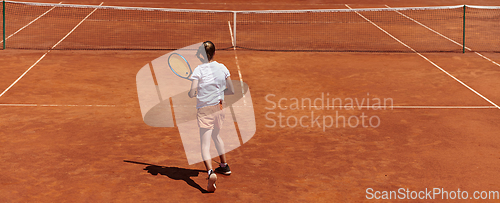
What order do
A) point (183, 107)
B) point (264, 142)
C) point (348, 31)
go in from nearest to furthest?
point (264, 142) → point (183, 107) → point (348, 31)

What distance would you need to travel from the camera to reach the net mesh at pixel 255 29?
18906 mm

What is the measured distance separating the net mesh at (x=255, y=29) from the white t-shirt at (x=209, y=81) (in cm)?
1104

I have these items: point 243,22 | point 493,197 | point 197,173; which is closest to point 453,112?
point 493,197

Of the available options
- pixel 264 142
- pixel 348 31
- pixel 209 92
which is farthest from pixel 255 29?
pixel 209 92

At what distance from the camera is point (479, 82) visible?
46.6 ft

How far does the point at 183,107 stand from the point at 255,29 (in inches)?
439

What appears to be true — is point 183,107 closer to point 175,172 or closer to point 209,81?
point 175,172

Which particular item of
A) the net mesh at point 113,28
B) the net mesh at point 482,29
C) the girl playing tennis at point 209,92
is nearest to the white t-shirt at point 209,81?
the girl playing tennis at point 209,92

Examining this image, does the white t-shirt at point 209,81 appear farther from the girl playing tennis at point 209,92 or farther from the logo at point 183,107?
the logo at point 183,107

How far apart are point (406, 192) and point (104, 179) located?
4261 mm

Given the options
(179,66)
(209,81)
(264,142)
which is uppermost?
(179,66)

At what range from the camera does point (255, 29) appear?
2233 cm

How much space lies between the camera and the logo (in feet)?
28.8

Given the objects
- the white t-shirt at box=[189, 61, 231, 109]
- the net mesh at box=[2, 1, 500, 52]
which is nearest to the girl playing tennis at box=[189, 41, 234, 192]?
the white t-shirt at box=[189, 61, 231, 109]
